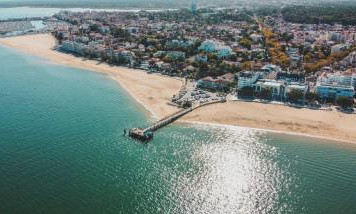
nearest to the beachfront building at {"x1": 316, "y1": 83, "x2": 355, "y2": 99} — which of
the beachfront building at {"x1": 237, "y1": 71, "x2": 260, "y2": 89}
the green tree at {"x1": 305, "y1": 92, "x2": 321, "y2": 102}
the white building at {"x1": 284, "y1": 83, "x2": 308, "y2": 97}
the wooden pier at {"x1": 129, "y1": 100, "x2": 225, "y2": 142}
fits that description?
the green tree at {"x1": 305, "y1": 92, "x2": 321, "y2": 102}

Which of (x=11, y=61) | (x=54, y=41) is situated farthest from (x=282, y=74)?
(x=54, y=41)

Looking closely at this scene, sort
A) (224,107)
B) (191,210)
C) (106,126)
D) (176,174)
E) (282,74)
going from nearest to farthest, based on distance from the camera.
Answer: (191,210) < (176,174) < (106,126) < (224,107) < (282,74)

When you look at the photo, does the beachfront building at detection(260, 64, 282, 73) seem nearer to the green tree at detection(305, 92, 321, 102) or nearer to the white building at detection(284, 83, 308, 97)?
the white building at detection(284, 83, 308, 97)

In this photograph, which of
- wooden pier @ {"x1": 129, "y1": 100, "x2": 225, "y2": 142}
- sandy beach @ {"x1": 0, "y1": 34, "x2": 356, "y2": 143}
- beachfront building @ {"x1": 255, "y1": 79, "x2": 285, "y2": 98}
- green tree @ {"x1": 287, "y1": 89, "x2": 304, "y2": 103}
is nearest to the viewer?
wooden pier @ {"x1": 129, "y1": 100, "x2": 225, "y2": 142}

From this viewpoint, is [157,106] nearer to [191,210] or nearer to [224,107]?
[224,107]

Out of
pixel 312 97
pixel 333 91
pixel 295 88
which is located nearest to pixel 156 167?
pixel 295 88

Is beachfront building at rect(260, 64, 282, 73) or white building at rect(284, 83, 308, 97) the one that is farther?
beachfront building at rect(260, 64, 282, 73)

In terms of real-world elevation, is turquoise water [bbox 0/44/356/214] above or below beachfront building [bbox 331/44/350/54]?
below

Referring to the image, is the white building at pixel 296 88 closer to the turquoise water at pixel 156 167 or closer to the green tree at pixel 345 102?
the green tree at pixel 345 102
